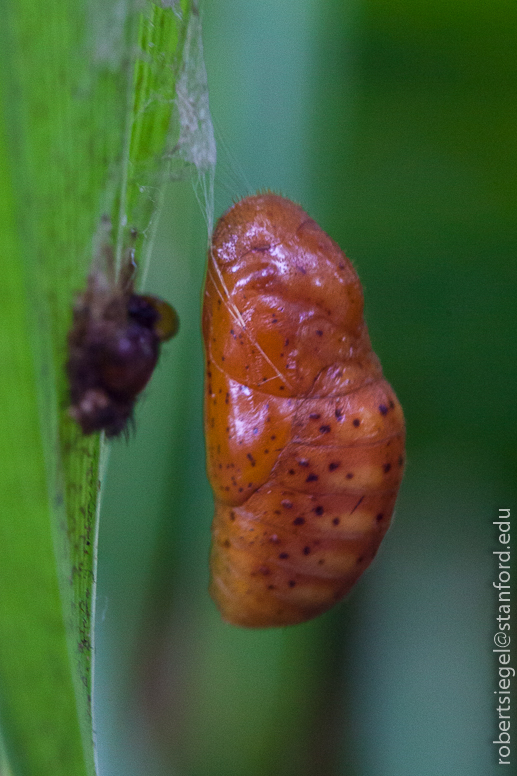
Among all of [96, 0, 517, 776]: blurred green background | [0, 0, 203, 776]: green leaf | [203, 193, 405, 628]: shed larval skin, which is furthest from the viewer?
[96, 0, 517, 776]: blurred green background

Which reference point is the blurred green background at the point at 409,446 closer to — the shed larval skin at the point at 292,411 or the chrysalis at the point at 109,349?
the shed larval skin at the point at 292,411

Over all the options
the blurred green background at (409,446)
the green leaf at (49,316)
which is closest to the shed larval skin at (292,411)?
the blurred green background at (409,446)

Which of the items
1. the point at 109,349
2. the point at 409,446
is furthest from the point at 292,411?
the point at 409,446

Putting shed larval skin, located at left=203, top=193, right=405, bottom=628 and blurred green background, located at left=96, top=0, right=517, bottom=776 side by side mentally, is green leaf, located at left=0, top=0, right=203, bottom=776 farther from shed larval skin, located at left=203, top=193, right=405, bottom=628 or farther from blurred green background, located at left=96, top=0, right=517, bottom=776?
blurred green background, located at left=96, top=0, right=517, bottom=776

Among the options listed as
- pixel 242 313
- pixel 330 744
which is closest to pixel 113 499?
pixel 242 313

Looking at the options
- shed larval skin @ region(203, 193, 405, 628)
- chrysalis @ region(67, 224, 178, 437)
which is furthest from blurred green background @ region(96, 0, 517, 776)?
chrysalis @ region(67, 224, 178, 437)

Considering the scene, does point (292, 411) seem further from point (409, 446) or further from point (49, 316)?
point (409, 446)
